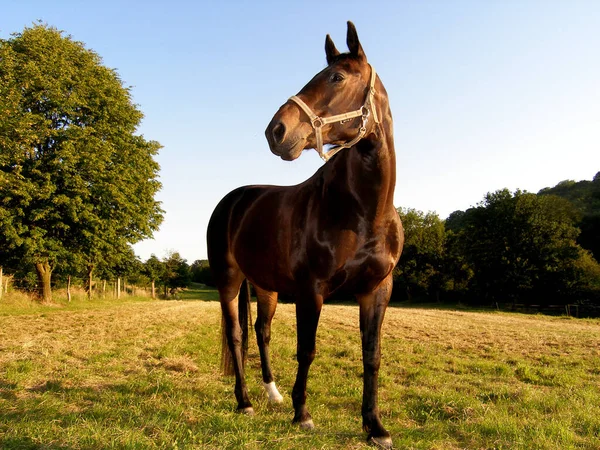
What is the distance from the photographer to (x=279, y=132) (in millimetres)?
3059

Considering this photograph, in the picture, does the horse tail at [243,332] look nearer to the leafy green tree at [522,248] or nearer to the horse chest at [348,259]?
the horse chest at [348,259]

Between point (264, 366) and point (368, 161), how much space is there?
3.23m

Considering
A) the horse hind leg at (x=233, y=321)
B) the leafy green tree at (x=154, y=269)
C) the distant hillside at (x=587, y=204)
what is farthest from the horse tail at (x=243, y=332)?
the distant hillside at (x=587, y=204)

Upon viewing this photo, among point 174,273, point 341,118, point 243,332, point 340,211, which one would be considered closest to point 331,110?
point 341,118

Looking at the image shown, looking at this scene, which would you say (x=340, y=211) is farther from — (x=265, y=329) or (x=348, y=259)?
(x=265, y=329)

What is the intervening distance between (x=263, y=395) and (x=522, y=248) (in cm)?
4535

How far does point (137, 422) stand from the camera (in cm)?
368

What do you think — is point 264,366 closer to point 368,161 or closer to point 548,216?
point 368,161

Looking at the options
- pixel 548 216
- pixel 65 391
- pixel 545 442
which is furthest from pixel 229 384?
pixel 548 216

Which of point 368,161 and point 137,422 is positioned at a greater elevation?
point 368,161

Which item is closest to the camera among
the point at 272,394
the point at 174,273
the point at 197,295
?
the point at 272,394

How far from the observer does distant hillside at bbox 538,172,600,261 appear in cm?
4747

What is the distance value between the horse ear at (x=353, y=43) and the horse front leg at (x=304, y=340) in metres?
2.16

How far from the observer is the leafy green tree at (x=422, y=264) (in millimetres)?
51625
